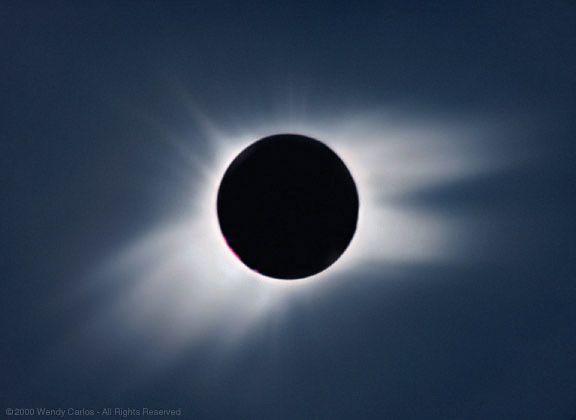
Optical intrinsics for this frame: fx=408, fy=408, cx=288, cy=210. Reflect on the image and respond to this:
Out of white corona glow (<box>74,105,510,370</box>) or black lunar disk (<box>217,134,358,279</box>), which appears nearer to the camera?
black lunar disk (<box>217,134,358,279</box>)

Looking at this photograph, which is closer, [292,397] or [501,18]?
[501,18]

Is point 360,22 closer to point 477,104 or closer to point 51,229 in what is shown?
point 477,104

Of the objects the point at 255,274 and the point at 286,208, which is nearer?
the point at 286,208

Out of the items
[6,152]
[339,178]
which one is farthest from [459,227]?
[6,152]

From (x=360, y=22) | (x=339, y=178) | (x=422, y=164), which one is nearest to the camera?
(x=339, y=178)

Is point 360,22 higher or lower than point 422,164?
higher
